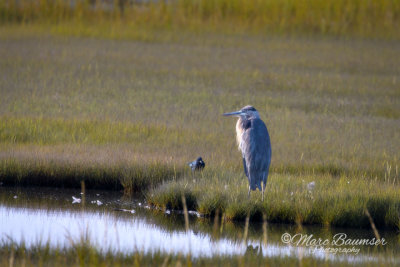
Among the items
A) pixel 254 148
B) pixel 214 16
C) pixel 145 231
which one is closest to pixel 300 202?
pixel 254 148

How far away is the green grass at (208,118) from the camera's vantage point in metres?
8.41

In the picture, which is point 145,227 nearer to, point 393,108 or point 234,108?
point 234,108

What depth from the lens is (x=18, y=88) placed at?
14906 mm

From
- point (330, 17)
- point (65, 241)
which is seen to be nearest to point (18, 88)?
point (65, 241)

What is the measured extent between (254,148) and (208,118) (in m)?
5.37

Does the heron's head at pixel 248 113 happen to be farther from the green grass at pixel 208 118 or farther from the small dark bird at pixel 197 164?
the small dark bird at pixel 197 164

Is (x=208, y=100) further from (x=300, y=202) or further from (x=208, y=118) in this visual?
(x=300, y=202)

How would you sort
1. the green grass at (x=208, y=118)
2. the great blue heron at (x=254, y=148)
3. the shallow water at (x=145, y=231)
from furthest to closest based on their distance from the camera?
the green grass at (x=208, y=118)
the great blue heron at (x=254, y=148)
the shallow water at (x=145, y=231)

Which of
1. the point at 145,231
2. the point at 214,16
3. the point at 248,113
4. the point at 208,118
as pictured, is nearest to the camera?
the point at 145,231

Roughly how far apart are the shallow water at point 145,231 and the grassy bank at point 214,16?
12596mm

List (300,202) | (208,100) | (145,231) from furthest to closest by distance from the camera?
1. (208,100)
2. (300,202)
3. (145,231)

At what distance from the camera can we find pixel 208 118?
13586mm

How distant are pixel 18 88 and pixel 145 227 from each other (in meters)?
8.71

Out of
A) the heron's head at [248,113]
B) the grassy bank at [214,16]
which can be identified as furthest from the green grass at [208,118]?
the heron's head at [248,113]
